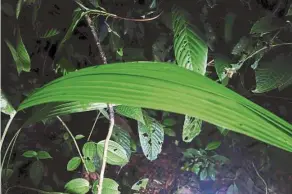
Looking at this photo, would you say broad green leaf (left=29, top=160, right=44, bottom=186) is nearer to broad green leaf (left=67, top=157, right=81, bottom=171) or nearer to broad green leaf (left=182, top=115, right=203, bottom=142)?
broad green leaf (left=67, top=157, right=81, bottom=171)

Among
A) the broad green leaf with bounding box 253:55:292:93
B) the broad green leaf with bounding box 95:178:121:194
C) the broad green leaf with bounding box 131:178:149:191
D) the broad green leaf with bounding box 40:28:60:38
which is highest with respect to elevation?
the broad green leaf with bounding box 40:28:60:38

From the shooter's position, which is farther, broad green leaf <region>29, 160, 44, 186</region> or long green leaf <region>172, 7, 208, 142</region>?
broad green leaf <region>29, 160, 44, 186</region>

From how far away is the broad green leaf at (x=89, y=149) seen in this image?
28.4 inches

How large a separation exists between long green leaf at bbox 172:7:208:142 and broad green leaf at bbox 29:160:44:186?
0.36 meters

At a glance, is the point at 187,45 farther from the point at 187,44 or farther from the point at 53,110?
the point at 53,110

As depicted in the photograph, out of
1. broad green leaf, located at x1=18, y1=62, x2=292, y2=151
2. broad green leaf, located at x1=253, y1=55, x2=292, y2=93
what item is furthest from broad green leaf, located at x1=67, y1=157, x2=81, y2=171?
broad green leaf, located at x1=18, y1=62, x2=292, y2=151

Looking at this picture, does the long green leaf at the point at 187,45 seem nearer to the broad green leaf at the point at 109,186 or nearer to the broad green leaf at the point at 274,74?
the broad green leaf at the point at 274,74

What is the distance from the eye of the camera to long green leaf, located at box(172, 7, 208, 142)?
2.09ft

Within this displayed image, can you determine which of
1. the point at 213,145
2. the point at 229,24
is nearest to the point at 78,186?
the point at 213,145

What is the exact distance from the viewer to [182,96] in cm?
18

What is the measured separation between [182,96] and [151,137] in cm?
54

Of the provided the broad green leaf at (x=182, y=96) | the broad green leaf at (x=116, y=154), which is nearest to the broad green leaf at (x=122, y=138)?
the broad green leaf at (x=116, y=154)

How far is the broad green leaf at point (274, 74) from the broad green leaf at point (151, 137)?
8.0 inches

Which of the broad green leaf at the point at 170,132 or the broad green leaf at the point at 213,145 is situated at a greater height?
the broad green leaf at the point at 170,132
